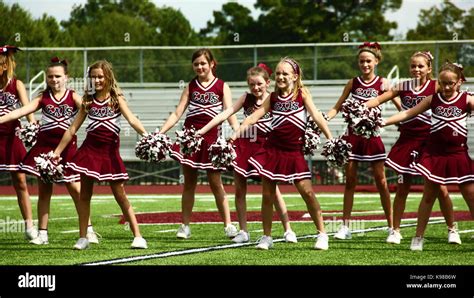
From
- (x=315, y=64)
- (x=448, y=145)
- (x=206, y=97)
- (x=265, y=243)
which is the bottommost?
(x=265, y=243)

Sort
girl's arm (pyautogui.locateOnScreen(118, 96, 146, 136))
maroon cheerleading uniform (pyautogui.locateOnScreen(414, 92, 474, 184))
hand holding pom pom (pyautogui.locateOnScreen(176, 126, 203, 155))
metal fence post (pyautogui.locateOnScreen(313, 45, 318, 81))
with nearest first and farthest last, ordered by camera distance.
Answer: maroon cheerleading uniform (pyautogui.locateOnScreen(414, 92, 474, 184))
girl's arm (pyautogui.locateOnScreen(118, 96, 146, 136))
hand holding pom pom (pyautogui.locateOnScreen(176, 126, 203, 155))
metal fence post (pyautogui.locateOnScreen(313, 45, 318, 81))

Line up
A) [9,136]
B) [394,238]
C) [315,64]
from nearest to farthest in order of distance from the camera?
[394,238], [9,136], [315,64]

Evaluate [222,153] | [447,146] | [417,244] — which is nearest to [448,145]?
[447,146]

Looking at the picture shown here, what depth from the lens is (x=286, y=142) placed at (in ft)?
27.2

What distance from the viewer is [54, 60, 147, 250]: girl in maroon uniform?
826 centimetres

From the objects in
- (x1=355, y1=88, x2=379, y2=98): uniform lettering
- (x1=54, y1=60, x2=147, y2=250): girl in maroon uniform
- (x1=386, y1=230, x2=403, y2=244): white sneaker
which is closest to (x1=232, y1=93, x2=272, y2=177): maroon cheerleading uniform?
(x1=355, y1=88, x2=379, y2=98): uniform lettering

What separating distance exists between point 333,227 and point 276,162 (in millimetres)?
2472

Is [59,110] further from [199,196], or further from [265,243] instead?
[199,196]

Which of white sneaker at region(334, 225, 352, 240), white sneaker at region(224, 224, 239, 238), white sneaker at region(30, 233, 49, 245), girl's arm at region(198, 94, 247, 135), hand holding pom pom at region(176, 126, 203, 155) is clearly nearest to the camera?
hand holding pom pom at region(176, 126, 203, 155)

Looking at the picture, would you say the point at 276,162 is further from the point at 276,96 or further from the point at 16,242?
the point at 16,242

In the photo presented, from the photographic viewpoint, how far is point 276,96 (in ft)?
27.5

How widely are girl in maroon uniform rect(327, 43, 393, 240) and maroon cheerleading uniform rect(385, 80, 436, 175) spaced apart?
21cm

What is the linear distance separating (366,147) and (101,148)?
244 cm

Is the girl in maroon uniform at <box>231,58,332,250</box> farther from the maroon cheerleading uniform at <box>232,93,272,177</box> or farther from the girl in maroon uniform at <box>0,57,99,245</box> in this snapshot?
the girl in maroon uniform at <box>0,57,99,245</box>
